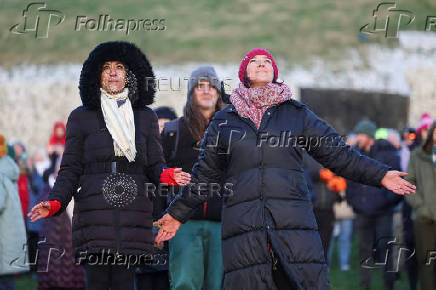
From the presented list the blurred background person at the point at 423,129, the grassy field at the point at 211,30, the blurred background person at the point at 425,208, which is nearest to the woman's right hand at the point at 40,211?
the blurred background person at the point at 425,208

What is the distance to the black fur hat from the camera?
6.32m

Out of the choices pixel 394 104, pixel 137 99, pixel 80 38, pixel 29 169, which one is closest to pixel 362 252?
pixel 137 99

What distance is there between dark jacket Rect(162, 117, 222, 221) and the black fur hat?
0.96 m

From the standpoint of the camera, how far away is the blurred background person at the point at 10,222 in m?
9.61

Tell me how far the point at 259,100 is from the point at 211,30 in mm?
25158

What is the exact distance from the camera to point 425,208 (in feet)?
30.1

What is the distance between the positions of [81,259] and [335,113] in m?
18.4

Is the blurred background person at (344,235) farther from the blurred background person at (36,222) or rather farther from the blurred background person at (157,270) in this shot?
the blurred background person at (157,270)

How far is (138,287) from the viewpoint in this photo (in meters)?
7.83

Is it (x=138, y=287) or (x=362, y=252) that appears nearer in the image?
(x=138, y=287)

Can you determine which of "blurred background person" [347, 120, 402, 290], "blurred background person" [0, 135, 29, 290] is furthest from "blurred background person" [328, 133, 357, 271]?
"blurred background person" [0, 135, 29, 290]

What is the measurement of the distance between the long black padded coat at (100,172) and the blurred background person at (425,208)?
3915 millimetres

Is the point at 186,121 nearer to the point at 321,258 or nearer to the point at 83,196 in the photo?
the point at 83,196

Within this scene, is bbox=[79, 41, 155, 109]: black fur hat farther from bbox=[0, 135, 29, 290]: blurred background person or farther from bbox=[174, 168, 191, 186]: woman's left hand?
bbox=[0, 135, 29, 290]: blurred background person
